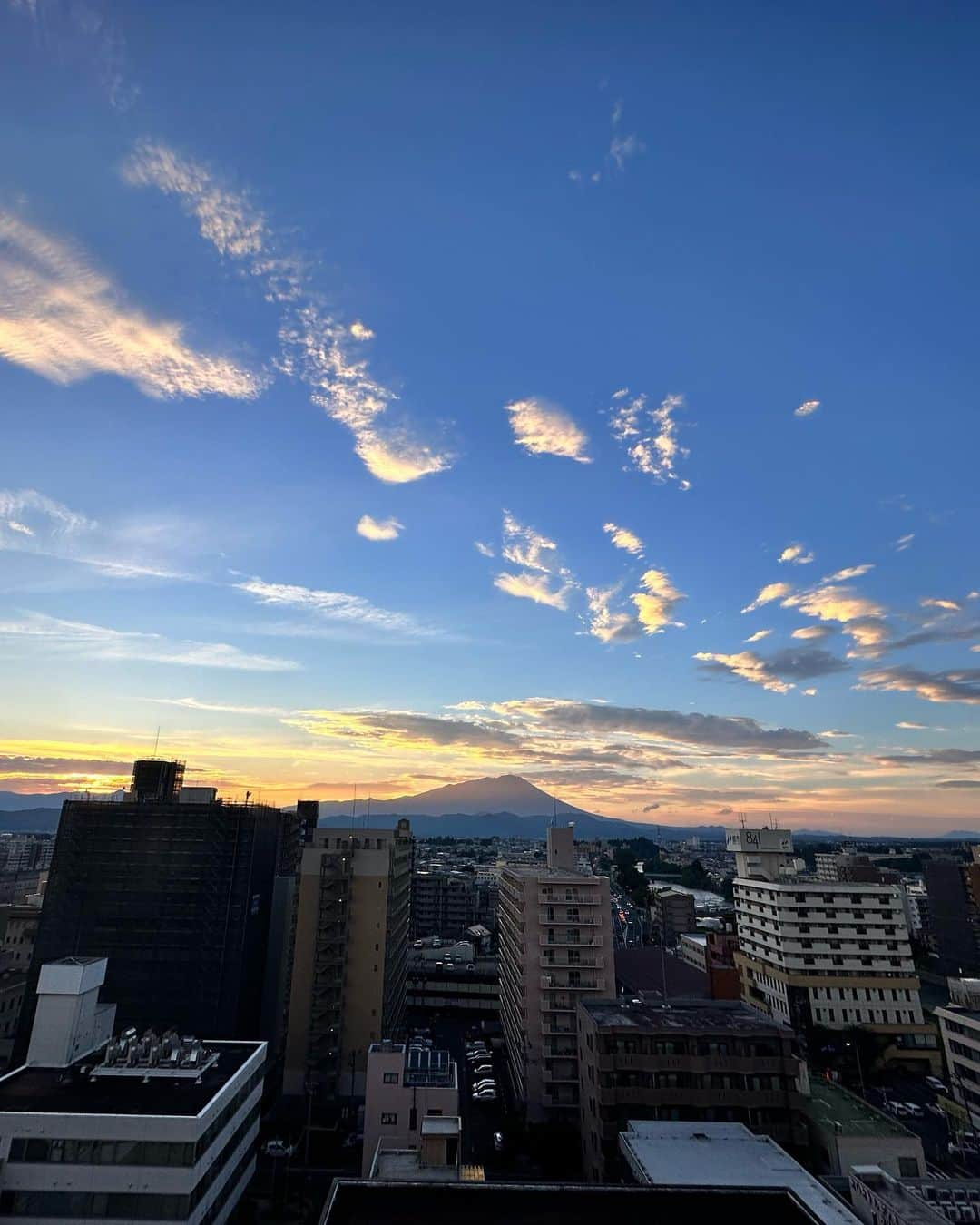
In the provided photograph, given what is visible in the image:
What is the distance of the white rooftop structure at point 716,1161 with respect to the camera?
23703mm

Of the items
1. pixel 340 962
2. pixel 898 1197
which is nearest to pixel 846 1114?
pixel 898 1197

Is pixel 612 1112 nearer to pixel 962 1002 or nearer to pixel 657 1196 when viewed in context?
pixel 657 1196

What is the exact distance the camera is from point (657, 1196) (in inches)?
747

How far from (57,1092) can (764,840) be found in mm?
76198

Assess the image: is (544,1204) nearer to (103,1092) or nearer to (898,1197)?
(898,1197)

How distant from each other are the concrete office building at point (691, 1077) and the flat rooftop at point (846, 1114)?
1.60 m

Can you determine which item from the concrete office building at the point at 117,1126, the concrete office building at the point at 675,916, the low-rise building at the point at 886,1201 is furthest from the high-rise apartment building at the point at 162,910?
the concrete office building at the point at 675,916

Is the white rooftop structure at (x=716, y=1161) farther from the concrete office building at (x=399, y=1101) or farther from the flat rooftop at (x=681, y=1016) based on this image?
the concrete office building at (x=399, y=1101)

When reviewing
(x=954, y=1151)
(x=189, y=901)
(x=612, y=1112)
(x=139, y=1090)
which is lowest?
(x=954, y=1151)

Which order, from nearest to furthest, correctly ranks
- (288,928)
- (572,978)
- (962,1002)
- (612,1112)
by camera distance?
(612,1112), (572,978), (962,1002), (288,928)

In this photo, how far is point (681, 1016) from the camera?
1480 inches

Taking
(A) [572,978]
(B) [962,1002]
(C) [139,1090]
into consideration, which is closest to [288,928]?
(A) [572,978]

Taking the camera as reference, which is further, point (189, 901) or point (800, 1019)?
point (800, 1019)

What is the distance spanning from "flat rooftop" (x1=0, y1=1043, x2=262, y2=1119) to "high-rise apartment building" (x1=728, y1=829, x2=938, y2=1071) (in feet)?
186
